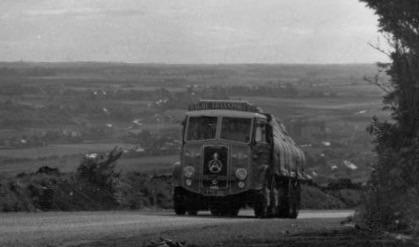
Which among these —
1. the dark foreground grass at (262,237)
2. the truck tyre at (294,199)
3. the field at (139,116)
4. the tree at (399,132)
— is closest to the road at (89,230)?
the dark foreground grass at (262,237)

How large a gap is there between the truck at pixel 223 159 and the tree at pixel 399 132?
878 cm

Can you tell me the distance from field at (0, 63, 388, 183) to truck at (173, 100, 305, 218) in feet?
48.7

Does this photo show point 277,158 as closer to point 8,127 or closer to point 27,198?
point 27,198

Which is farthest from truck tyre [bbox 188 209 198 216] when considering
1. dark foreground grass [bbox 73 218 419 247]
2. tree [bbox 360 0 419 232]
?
tree [bbox 360 0 419 232]

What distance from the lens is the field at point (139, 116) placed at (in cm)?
7200

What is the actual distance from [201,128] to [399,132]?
9691 millimetres

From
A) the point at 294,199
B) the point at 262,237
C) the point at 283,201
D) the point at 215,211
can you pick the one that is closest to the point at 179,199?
the point at 215,211

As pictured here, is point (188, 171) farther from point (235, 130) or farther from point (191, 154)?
point (235, 130)

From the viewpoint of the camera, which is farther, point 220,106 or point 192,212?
point 192,212

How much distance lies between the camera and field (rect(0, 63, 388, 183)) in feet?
236

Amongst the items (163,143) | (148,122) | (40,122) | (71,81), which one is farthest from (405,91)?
(71,81)

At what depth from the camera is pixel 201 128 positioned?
3256 centimetres

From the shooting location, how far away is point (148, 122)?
95688 millimetres

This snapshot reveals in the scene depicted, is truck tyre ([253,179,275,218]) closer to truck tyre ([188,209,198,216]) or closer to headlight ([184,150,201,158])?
truck tyre ([188,209,198,216])
